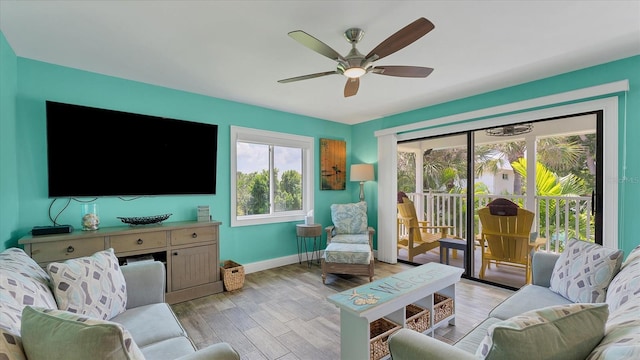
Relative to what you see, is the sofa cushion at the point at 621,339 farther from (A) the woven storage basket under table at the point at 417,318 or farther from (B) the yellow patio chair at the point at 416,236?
(B) the yellow patio chair at the point at 416,236

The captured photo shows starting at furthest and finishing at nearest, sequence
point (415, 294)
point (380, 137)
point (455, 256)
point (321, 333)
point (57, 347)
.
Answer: point (380, 137), point (455, 256), point (321, 333), point (415, 294), point (57, 347)

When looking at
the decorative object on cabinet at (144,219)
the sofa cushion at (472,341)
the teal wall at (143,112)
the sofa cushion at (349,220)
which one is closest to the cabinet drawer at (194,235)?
the decorative object on cabinet at (144,219)

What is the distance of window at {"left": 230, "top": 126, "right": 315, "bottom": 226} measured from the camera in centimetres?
383

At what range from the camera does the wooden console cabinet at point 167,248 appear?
2.32m

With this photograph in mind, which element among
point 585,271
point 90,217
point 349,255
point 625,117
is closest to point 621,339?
point 585,271

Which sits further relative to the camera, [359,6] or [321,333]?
[321,333]

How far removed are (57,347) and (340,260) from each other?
2.84 metres

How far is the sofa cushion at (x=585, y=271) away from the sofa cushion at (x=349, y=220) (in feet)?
8.02

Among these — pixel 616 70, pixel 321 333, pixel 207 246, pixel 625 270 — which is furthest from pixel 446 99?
pixel 207 246

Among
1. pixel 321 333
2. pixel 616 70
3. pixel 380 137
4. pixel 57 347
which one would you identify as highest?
pixel 616 70

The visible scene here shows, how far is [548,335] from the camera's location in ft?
2.77

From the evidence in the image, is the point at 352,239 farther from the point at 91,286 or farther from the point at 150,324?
the point at 91,286

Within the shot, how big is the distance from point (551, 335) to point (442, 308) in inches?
64.3

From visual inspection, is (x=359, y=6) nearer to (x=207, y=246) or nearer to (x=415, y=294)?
(x=415, y=294)
